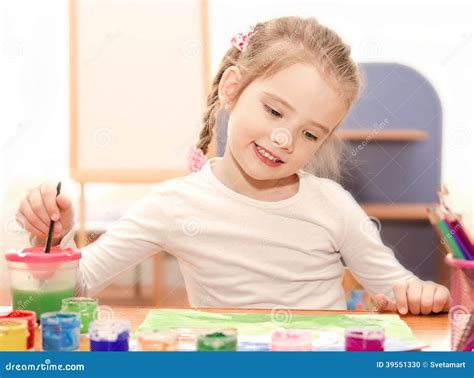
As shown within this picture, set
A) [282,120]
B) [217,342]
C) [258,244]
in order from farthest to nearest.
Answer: [258,244] < [282,120] < [217,342]

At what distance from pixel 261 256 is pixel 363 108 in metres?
0.58

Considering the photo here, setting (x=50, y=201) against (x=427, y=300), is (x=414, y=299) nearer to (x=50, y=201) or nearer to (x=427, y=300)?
(x=427, y=300)

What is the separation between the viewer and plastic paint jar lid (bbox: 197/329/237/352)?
1.95 ft

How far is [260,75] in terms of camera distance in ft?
3.12

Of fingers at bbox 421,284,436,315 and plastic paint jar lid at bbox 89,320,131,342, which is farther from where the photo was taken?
fingers at bbox 421,284,436,315

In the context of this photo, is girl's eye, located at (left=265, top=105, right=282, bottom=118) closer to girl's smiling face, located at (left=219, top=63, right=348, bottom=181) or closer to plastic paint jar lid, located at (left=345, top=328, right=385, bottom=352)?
girl's smiling face, located at (left=219, top=63, right=348, bottom=181)

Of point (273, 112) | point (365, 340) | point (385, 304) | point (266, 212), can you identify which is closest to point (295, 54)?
point (273, 112)

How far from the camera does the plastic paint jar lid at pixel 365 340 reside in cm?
61

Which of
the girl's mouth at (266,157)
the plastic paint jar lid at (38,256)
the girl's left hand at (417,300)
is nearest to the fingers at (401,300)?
the girl's left hand at (417,300)

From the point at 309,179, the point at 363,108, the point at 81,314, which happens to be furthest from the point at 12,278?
the point at 363,108

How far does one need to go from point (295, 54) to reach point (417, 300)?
0.35m

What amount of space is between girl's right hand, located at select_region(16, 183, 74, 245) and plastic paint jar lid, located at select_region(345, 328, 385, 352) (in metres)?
0.32

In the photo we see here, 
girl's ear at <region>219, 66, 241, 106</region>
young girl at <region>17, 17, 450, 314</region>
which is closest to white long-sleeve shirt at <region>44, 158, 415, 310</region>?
young girl at <region>17, 17, 450, 314</region>

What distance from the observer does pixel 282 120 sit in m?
0.88
